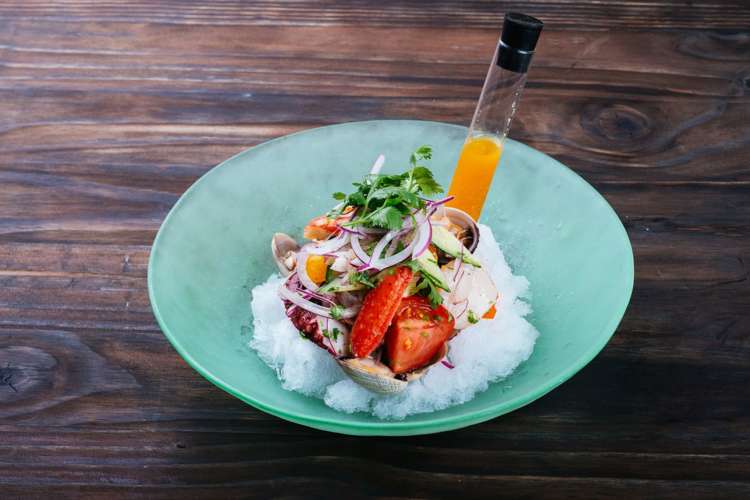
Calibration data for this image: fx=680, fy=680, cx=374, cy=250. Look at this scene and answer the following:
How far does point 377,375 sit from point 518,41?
664 mm

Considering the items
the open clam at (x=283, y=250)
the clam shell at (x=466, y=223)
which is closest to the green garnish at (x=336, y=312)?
the open clam at (x=283, y=250)

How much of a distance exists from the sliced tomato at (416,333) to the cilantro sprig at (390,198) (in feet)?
0.50

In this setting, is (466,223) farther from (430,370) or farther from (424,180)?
(430,370)

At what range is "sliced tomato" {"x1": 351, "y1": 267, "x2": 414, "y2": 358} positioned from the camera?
119 centimetres

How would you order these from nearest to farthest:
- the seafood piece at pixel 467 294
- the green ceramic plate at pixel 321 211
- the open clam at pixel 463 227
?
the green ceramic plate at pixel 321 211
the seafood piece at pixel 467 294
the open clam at pixel 463 227

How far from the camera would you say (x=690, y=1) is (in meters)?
2.49

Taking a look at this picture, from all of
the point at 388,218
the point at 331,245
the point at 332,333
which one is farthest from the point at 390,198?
the point at 332,333

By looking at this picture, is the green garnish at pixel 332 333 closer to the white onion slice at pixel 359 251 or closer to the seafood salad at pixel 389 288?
the seafood salad at pixel 389 288

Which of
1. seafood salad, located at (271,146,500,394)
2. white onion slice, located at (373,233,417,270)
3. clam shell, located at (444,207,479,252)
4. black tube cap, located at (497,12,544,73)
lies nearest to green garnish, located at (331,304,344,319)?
seafood salad, located at (271,146,500,394)

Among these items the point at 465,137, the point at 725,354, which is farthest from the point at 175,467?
the point at 725,354

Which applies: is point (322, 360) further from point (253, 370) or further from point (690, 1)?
point (690, 1)

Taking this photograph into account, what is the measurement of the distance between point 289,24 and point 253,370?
1.53 meters

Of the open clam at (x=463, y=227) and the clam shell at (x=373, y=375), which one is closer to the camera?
the clam shell at (x=373, y=375)

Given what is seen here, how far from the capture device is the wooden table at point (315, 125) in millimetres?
1219
